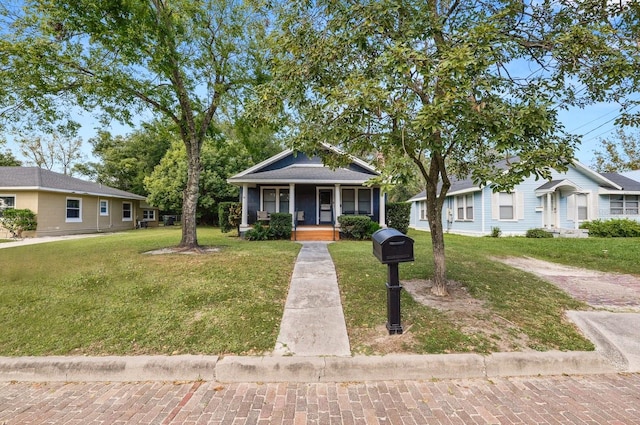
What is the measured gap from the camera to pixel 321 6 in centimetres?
473

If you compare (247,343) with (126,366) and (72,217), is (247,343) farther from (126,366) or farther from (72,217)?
(72,217)

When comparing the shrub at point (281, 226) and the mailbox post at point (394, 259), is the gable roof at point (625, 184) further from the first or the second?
the mailbox post at point (394, 259)

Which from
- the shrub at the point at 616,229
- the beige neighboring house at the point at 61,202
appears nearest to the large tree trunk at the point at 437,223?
the shrub at the point at 616,229

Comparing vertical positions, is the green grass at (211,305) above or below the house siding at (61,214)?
below

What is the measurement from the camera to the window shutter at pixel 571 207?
49.8 ft

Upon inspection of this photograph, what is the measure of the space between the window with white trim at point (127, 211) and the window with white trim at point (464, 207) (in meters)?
23.6

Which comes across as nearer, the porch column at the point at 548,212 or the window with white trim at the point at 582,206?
the porch column at the point at 548,212

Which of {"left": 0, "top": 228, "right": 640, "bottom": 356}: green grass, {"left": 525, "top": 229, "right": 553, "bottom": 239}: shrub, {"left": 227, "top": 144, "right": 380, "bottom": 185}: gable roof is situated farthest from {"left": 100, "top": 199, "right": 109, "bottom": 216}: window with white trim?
{"left": 525, "top": 229, "right": 553, "bottom": 239}: shrub

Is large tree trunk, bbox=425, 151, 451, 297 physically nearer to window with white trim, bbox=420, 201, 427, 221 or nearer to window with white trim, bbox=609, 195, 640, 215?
window with white trim, bbox=609, 195, 640, 215

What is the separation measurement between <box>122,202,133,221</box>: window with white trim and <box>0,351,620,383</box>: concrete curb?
883 inches

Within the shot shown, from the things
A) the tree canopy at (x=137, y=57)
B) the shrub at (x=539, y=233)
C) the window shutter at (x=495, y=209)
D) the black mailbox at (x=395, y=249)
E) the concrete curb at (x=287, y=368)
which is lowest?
the concrete curb at (x=287, y=368)

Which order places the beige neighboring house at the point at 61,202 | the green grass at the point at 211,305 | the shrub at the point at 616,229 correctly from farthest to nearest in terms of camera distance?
the beige neighboring house at the point at 61,202 < the shrub at the point at 616,229 < the green grass at the point at 211,305

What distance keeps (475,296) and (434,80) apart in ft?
11.6

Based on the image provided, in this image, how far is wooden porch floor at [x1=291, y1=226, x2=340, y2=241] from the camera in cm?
1249
